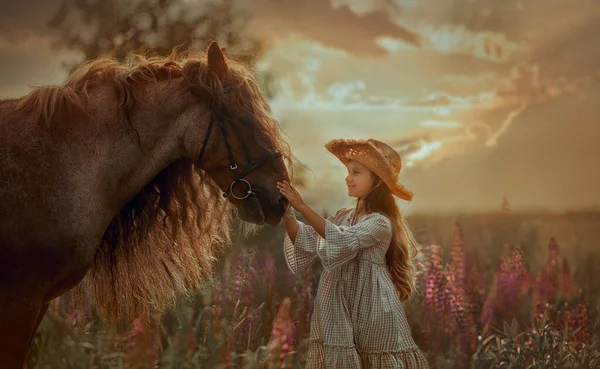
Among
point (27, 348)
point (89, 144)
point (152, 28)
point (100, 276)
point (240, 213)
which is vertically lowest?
point (27, 348)

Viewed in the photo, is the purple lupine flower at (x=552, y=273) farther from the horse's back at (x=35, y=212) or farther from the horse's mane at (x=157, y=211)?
the horse's back at (x=35, y=212)

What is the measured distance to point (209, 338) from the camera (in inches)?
180

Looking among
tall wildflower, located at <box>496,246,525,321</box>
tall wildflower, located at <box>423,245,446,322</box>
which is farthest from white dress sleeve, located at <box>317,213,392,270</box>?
tall wildflower, located at <box>496,246,525,321</box>

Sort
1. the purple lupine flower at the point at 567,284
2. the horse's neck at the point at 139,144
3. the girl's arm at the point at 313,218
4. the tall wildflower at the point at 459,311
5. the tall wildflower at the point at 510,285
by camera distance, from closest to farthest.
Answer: the horse's neck at the point at 139,144, the girl's arm at the point at 313,218, the tall wildflower at the point at 459,311, the tall wildflower at the point at 510,285, the purple lupine flower at the point at 567,284

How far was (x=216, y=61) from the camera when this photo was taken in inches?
128

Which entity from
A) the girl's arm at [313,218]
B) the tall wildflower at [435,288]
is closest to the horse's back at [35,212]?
the girl's arm at [313,218]

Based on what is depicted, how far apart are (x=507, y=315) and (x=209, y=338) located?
2.39 m

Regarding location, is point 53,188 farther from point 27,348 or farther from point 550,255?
point 550,255

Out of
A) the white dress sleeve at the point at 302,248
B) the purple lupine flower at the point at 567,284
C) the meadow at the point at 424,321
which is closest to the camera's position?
the white dress sleeve at the point at 302,248

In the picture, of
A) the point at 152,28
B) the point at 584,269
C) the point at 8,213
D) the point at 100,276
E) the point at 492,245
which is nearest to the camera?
the point at 8,213

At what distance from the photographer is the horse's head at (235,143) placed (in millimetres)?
3203

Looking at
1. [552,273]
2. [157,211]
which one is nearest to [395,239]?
[157,211]

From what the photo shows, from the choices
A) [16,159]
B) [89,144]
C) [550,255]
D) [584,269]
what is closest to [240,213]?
[89,144]

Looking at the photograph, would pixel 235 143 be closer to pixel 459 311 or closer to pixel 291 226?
pixel 291 226
